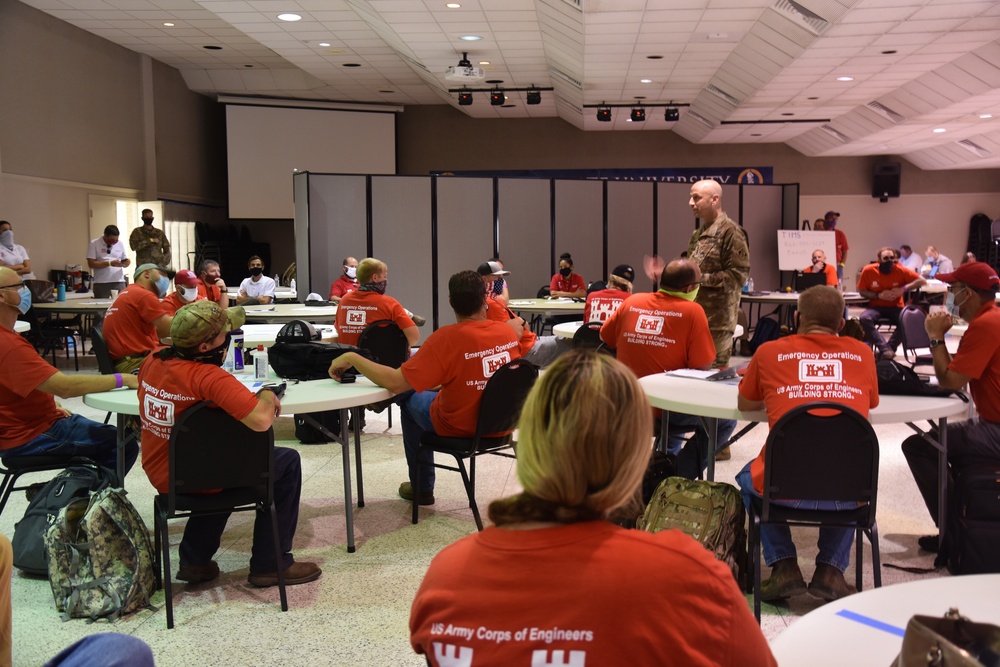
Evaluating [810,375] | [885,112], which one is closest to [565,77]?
[885,112]

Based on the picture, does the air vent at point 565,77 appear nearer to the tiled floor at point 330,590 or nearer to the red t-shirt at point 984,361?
the tiled floor at point 330,590

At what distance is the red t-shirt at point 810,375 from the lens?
2.89 metres

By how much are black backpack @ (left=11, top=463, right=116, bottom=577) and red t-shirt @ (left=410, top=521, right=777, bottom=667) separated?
2.75 metres

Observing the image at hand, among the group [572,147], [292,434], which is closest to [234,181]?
[572,147]

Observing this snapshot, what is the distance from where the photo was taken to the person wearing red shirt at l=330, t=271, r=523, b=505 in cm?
357

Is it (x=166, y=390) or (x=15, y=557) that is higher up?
(x=166, y=390)

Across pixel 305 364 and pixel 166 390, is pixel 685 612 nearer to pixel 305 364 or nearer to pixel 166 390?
pixel 166 390

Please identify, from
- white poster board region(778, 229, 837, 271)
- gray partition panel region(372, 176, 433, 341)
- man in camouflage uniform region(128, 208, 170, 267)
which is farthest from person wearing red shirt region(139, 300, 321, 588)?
white poster board region(778, 229, 837, 271)

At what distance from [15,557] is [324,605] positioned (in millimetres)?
1331

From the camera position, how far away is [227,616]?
121 inches

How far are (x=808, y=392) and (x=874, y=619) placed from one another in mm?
1561

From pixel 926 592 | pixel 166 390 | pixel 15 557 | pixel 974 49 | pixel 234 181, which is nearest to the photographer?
pixel 926 592

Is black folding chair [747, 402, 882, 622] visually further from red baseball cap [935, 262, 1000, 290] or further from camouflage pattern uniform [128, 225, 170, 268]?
camouflage pattern uniform [128, 225, 170, 268]

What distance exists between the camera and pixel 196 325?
2.93m
